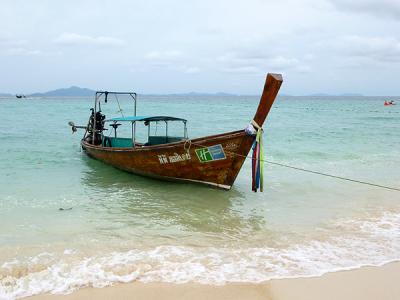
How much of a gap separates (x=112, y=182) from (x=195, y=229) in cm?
481

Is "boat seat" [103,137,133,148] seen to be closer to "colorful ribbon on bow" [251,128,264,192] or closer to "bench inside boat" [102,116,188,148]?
"bench inside boat" [102,116,188,148]

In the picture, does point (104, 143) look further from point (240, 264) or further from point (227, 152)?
point (240, 264)

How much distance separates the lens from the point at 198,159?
10.0 meters

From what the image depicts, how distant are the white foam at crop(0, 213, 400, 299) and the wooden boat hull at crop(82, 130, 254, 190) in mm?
3282

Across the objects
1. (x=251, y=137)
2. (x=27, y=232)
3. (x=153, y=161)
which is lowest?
(x=27, y=232)

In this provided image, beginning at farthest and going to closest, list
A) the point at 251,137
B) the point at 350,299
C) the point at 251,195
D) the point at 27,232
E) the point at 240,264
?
the point at 251,195, the point at 251,137, the point at 27,232, the point at 240,264, the point at 350,299

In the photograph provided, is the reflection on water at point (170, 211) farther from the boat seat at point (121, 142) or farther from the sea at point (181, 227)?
the boat seat at point (121, 142)

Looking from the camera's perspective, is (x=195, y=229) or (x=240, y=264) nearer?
(x=240, y=264)

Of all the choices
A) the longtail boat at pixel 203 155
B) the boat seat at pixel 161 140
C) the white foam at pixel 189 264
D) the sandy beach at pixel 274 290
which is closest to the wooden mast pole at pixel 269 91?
the longtail boat at pixel 203 155

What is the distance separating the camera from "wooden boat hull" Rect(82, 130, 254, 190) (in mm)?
9445

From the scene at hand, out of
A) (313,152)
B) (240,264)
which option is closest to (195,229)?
(240,264)

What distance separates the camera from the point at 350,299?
469 cm

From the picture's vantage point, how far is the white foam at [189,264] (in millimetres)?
5195

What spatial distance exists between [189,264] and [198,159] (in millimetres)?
4459
